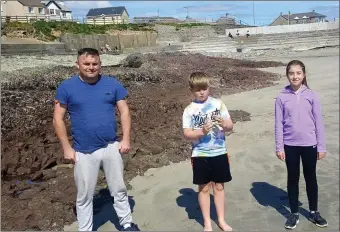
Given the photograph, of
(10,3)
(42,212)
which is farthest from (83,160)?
(10,3)

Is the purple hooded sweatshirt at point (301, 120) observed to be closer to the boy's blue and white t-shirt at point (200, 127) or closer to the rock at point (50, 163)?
the boy's blue and white t-shirt at point (200, 127)

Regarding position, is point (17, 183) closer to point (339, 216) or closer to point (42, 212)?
point (42, 212)

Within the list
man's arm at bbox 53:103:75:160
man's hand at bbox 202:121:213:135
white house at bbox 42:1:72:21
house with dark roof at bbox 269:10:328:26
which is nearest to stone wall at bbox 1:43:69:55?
man's arm at bbox 53:103:75:160

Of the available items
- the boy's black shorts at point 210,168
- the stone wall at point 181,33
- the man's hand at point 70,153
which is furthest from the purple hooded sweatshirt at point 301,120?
the stone wall at point 181,33

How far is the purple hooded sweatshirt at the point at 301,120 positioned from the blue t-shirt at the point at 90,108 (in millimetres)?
1557

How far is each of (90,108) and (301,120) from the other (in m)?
1.92

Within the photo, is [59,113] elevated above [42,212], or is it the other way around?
[59,113]

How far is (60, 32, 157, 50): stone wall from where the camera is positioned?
39.1 metres

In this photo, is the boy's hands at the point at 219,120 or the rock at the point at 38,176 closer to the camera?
the boy's hands at the point at 219,120

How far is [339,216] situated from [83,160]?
8.60ft

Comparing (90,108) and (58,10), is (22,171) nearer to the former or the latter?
(90,108)

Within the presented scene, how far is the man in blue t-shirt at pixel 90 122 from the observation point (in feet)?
12.1

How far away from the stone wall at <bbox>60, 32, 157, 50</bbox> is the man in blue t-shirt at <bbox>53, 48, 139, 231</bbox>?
33.9 meters

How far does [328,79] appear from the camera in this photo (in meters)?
15.4
